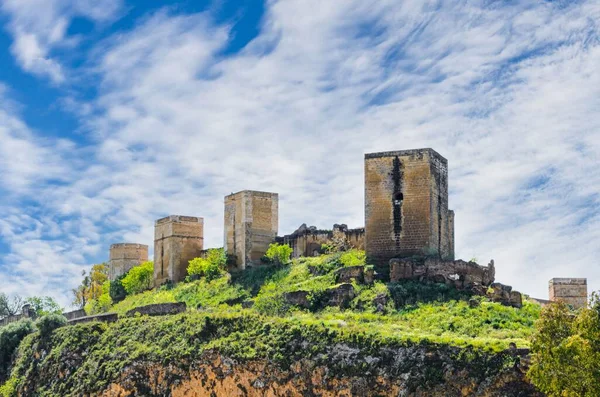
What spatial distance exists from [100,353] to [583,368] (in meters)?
23.4

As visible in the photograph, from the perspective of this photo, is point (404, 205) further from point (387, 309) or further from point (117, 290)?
point (117, 290)

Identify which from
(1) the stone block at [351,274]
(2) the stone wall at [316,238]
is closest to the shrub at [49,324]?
(2) the stone wall at [316,238]

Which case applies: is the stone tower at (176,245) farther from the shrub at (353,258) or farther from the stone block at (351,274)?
the stone block at (351,274)

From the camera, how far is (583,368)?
83.5ft

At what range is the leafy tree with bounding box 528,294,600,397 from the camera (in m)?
25.3

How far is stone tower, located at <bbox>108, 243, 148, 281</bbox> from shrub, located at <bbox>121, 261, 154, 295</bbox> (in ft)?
16.9

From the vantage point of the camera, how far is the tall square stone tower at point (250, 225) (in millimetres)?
51969

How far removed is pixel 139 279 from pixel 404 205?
74.2 feet

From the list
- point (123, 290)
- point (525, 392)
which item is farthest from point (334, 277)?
point (123, 290)

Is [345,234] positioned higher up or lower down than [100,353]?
higher up

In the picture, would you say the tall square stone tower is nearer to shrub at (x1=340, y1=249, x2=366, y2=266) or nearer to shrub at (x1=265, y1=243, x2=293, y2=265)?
shrub at (x1=265, y1=243, x2=293, y2=265)

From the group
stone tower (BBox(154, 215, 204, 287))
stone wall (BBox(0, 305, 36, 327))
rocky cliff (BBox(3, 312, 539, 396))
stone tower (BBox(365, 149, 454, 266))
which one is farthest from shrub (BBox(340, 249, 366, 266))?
stone wall (BBox(0, 305, 36, 327))

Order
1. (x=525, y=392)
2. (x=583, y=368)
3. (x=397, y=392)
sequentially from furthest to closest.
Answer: (x=397, y=392), (x=525, y=392), (x=583, y=368)

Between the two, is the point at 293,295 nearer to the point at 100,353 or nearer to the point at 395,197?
the point at 395,197
